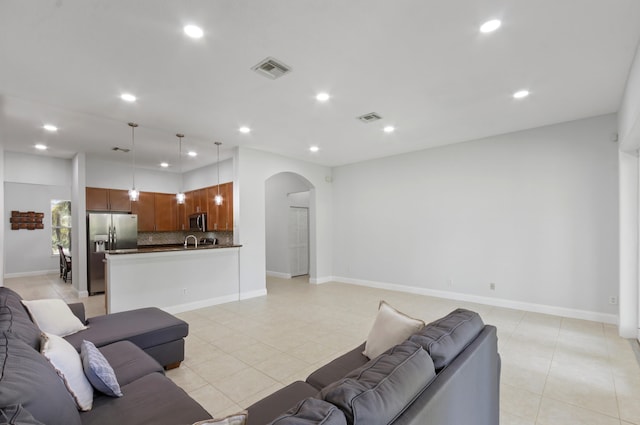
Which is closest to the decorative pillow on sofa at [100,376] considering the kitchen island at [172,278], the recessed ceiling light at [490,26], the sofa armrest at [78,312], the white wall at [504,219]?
the sofa armrest at [78,312]

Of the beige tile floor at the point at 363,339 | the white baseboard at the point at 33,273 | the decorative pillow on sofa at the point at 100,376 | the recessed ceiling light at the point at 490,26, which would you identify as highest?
the recessed ceiling light at the point at 490,26

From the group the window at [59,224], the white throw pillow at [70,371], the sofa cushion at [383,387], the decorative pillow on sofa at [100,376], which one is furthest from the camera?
the window at [59,224]

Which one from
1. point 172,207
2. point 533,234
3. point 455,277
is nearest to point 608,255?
point 533,234

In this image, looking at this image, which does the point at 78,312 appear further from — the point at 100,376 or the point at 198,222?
the point at 198,222

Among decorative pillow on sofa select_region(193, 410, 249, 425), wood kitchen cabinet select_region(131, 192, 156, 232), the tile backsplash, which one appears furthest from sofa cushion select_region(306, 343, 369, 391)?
wood kitchen cabinet select_region(131, 192, 156, 232)

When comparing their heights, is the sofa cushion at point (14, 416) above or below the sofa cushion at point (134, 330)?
above

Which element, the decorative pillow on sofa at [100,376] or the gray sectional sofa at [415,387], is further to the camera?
the decorative pillow on sofa at [100,376]

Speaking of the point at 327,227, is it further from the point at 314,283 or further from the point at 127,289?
the point at 127,289

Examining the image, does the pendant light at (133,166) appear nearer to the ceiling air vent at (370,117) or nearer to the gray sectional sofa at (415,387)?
the ceiling air vent at (370,117)

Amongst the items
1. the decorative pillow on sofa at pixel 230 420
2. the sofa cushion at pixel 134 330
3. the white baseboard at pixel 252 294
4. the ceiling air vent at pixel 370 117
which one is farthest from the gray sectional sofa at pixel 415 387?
the white baseboard at pixel 252 294

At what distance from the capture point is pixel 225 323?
429 cm

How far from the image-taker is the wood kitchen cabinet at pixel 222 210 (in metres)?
6.80

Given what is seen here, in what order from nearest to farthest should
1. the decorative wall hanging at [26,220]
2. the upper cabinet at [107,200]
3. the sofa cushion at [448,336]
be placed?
the sofa cushion at [448,336]
the upper cabinet at [107,200]
the decorative wall hanging at [26,220]

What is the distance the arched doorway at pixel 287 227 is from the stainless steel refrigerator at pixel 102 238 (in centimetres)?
330
